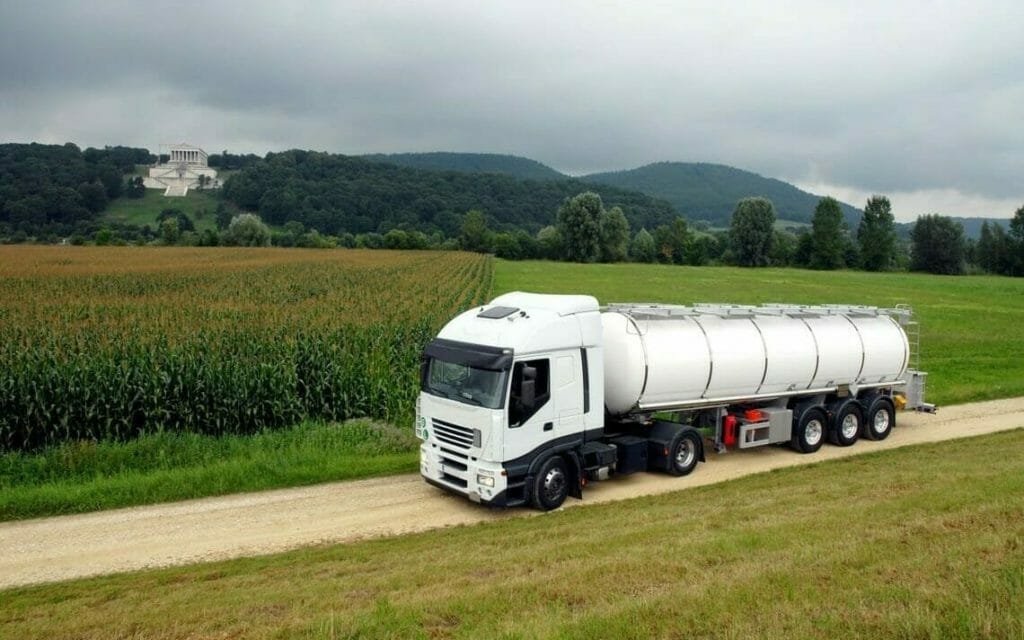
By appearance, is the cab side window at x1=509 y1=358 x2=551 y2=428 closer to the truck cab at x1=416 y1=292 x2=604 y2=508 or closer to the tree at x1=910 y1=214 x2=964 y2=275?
the truck cab at x1=416 y1=292 x2=604 y2=508

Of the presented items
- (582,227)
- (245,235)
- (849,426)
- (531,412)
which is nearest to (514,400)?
(531,412)

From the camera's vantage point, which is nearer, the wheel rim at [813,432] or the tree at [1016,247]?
the wheel rim at [813,432]

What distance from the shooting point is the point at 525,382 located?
42.2ft

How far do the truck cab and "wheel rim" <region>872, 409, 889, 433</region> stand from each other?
9104mm

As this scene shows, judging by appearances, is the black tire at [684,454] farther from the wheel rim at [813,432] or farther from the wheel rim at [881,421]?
the wheel rim at [881,421]

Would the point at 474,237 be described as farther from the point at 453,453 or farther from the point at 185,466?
the point at 453,453

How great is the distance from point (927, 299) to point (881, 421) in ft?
164

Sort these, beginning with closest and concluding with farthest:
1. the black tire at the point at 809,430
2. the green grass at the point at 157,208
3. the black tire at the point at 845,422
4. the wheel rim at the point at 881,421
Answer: the black tire at the point at 809,430, the black tire at the point at 845,422, the wheel rim at the point at 881,421, the green grass at the point at 157,208

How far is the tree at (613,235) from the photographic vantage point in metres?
122

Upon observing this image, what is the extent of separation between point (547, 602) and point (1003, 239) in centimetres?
12982

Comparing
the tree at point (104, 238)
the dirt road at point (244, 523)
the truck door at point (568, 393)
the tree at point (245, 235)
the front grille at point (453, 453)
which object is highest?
the tree at point (245, 235)

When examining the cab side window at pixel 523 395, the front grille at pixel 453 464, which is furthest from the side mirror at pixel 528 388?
the front grille at pixel 453 464

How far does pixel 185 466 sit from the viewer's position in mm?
15562

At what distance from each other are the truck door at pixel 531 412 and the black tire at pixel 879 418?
9.95 meters
